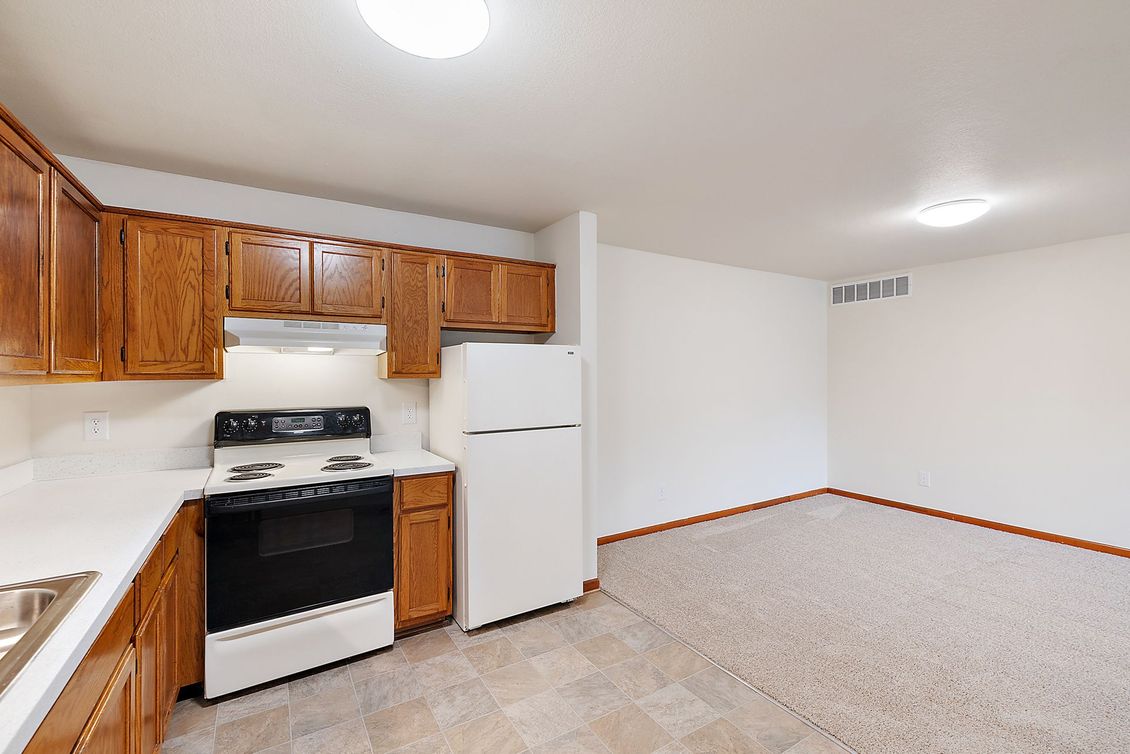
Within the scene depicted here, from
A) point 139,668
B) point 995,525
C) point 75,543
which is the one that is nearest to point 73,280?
point 75,543

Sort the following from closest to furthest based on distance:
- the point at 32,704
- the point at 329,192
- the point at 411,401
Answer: the point at 32,704
the point at 329,192
the point at 411,401

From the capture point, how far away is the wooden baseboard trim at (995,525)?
396 centimetres

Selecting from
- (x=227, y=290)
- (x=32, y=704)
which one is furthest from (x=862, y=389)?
(x=32, y=704)

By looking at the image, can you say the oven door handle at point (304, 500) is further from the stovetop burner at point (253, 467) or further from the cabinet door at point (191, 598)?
the stovetop burner at point (253, 467)

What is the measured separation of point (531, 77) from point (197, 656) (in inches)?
106

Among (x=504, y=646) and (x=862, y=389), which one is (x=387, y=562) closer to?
(x=504, y=646)

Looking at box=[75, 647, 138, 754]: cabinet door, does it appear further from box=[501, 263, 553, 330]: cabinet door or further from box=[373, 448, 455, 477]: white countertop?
box=[501, 263, 553, 330]: cabinet door

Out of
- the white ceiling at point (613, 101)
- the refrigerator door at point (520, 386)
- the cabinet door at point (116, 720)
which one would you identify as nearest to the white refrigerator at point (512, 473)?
the refrigerator door at point (520, 386)

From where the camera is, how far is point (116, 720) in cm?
129

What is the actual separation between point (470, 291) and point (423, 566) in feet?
5.16

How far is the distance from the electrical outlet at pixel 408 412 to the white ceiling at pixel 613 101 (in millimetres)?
1202

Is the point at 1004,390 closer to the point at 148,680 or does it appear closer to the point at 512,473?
the point at 512,473

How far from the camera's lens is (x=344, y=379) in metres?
3.06

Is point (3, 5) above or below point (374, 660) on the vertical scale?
above
